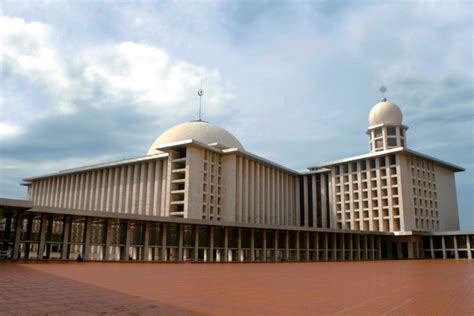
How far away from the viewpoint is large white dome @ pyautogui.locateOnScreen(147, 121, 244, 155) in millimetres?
64706

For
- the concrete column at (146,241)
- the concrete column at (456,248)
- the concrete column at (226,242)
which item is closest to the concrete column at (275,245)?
the concrete column at (226,242)

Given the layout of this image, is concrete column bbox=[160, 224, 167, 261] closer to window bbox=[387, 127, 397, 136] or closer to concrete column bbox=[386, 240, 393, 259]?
concrete column bbox=[386, 240, 393, 259]

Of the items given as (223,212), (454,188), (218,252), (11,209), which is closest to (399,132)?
(454,188)

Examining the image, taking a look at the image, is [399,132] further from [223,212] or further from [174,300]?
[174,300]

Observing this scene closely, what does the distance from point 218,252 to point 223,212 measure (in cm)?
1339

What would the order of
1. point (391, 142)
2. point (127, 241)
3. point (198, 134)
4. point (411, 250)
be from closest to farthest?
point (127, 241), point (411, 250), point (198, 134), point (391, 142)

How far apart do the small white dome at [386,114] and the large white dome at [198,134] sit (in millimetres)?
23365

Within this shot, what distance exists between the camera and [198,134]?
65.0 m

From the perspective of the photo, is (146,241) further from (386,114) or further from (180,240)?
(386,114)

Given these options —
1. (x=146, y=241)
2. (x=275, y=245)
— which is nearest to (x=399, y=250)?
(x=275, y=245)

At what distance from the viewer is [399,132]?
7069 cm

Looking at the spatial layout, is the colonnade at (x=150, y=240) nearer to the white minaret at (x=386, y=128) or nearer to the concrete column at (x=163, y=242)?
the concrete column at (x=163, y=242)

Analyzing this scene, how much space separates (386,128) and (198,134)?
31.0m

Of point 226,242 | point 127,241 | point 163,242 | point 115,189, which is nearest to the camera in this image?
point 127,241
